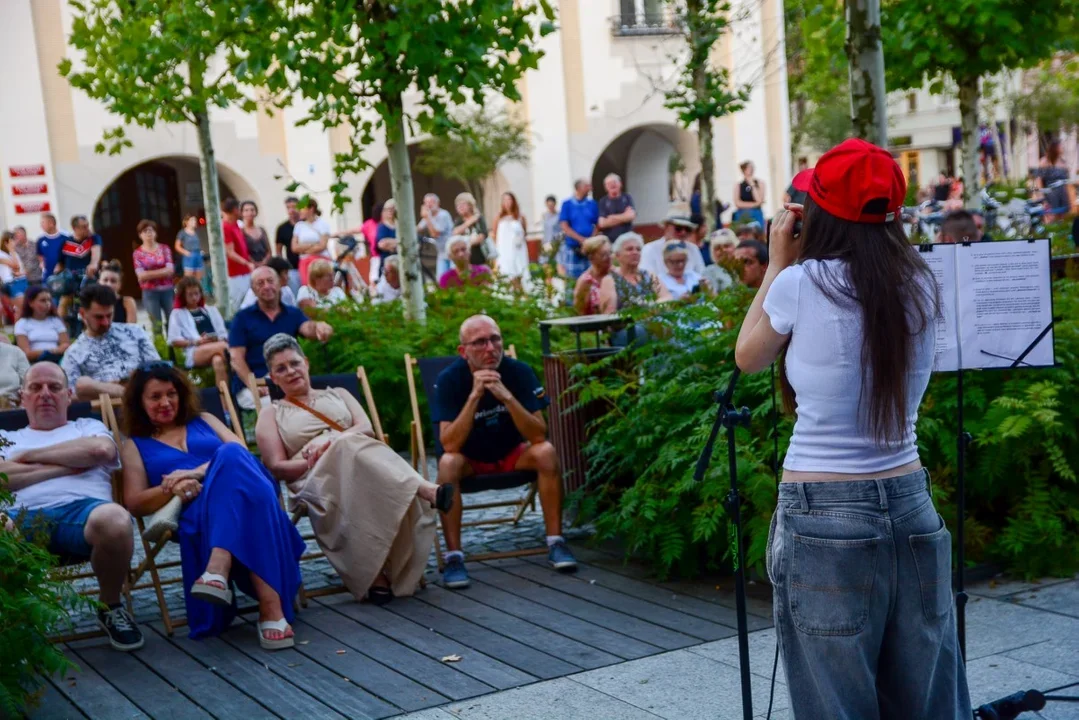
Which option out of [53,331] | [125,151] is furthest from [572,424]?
[125,151]

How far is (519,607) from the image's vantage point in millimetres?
5809

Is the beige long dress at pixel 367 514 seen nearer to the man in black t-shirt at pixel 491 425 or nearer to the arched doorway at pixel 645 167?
the man in black t-shirt at pixel 491 425

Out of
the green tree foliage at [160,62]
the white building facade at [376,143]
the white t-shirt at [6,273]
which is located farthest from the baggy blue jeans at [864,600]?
the white building facade at [376,143]

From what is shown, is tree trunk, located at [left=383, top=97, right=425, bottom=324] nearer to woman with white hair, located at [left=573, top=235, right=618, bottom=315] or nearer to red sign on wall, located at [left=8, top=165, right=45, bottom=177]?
woman with white hair, located at [left=573, top=235, right=618, bottom=315]

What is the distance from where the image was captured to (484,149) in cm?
2456

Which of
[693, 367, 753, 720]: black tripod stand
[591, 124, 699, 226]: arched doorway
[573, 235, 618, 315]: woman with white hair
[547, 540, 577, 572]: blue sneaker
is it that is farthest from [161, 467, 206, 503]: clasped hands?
[591, 124, 699, 226]: arched doorway

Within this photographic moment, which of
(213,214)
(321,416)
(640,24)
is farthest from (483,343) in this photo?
(640,24)

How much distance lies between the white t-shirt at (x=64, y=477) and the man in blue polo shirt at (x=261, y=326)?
2.88 m

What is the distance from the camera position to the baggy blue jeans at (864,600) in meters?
2.80

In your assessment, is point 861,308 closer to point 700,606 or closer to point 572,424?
point 700,606

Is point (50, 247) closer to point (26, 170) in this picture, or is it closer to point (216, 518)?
point (26, 170)

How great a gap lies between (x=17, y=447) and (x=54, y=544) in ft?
1.98

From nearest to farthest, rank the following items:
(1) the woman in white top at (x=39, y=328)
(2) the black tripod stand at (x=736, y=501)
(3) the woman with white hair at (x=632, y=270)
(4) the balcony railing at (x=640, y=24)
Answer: (2) the black tripod stand at (x=736, y=501) < (3) the woman with white hair at (x=632, y=270) < (1) the woman in white top at (x=39, y=328) < (4) the balcony railing at (x=640, y=24)

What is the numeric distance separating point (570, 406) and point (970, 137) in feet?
25.4
